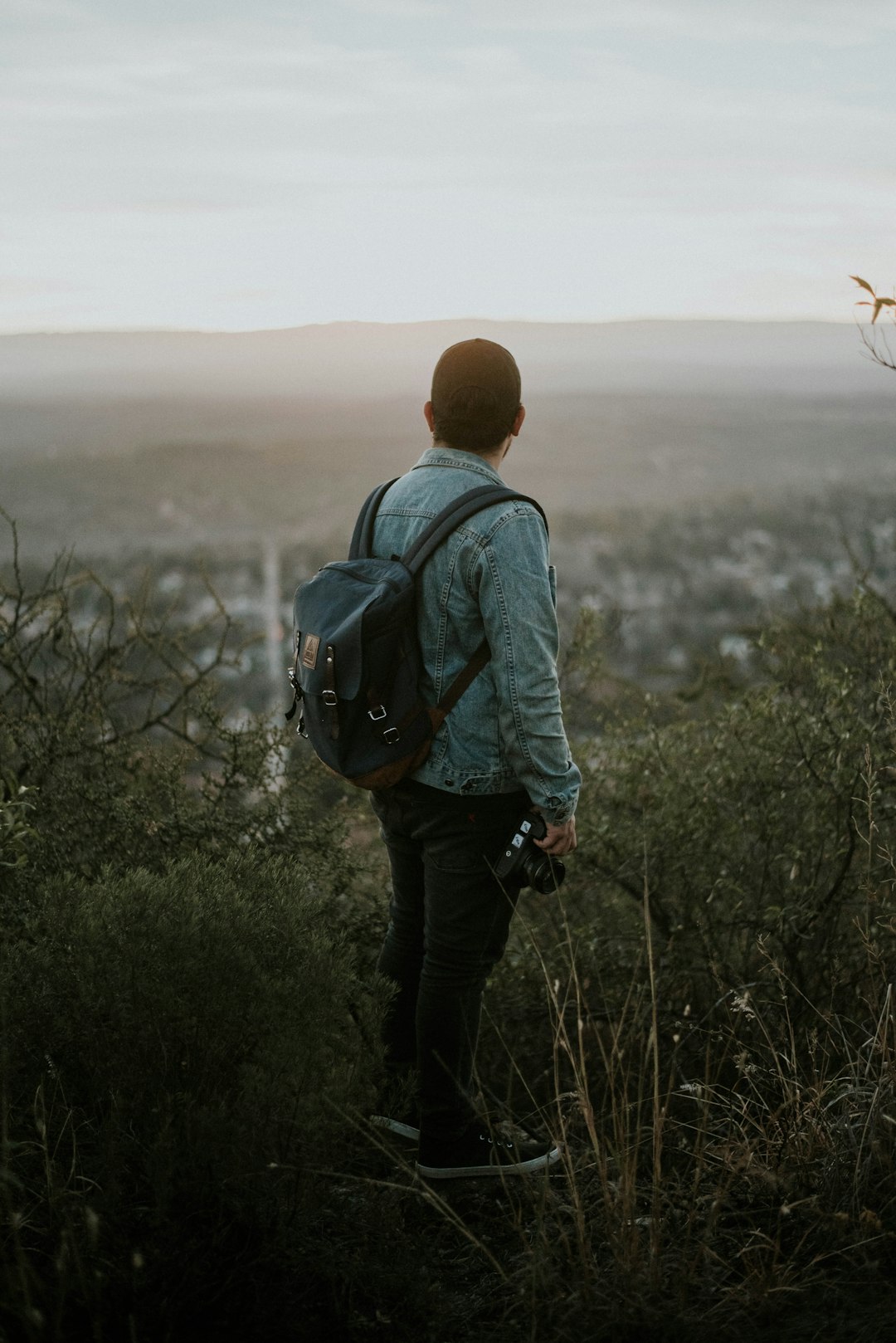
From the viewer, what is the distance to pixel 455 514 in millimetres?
2680

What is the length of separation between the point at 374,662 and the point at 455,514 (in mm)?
406

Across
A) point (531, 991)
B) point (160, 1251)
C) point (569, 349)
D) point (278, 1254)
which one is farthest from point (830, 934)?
point (569, 349)

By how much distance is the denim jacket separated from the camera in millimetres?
2623

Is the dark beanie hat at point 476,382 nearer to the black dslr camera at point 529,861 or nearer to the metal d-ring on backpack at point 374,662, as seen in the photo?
the metal d-ring on backpack at point 374,662

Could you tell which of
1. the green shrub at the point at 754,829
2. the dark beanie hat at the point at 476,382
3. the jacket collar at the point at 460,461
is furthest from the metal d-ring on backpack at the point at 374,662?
the green shrub at the point at 754,829

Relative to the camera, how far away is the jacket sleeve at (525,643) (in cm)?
261

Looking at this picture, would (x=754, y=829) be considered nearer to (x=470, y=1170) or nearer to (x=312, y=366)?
(x=470, y=1170)

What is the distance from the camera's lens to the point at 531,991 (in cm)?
424

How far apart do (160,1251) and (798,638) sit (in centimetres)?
521

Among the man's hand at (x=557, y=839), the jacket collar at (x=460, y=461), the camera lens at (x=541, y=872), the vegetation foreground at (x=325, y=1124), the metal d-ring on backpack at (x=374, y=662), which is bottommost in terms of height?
the vegetation foreground at (x=325, y=1124)

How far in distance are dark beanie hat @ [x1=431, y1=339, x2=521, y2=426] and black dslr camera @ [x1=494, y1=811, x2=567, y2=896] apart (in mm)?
1006

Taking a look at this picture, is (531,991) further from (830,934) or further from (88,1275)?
(88,1275)

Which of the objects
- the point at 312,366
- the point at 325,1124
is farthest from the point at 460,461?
the point at 312,366

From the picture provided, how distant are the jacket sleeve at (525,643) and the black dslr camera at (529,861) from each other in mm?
99
